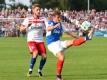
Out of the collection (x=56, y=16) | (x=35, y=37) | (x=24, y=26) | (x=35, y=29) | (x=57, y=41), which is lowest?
(x=35, y=37)

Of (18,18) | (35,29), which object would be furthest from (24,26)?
(18,18)

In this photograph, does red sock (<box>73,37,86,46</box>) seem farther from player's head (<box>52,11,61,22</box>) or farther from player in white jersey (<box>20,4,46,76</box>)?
player in white jersey (<box>20,4,46,76</box>)

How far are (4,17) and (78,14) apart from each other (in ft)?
27.0

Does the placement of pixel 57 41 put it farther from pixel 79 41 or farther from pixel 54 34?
pixel 79 41

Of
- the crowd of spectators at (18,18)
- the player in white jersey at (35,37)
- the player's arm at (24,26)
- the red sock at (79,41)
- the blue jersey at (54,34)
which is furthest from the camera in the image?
the crowd of spectators at (18,18)

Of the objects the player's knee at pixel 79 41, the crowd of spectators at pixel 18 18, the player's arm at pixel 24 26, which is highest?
the player's arm at pixel 24 26

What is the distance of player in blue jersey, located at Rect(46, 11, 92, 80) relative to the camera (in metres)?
15.6

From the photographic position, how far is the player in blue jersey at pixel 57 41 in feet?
51.2

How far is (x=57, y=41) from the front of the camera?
52.6ft

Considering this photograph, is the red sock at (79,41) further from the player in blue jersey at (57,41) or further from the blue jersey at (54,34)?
the blue jersey at (54,34)

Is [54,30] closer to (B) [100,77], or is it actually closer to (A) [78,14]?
(B) [100,77]

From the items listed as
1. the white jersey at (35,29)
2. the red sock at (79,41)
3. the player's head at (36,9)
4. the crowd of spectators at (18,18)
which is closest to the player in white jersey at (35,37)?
the white jersey at (35,29)

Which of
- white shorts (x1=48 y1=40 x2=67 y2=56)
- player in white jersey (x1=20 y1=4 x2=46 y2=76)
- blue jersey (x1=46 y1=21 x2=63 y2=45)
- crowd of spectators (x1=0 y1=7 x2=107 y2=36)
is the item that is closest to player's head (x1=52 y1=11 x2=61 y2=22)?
blue jersey (x1=46 y1=21 x2=63 y2=45)

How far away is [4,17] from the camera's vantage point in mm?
53719
